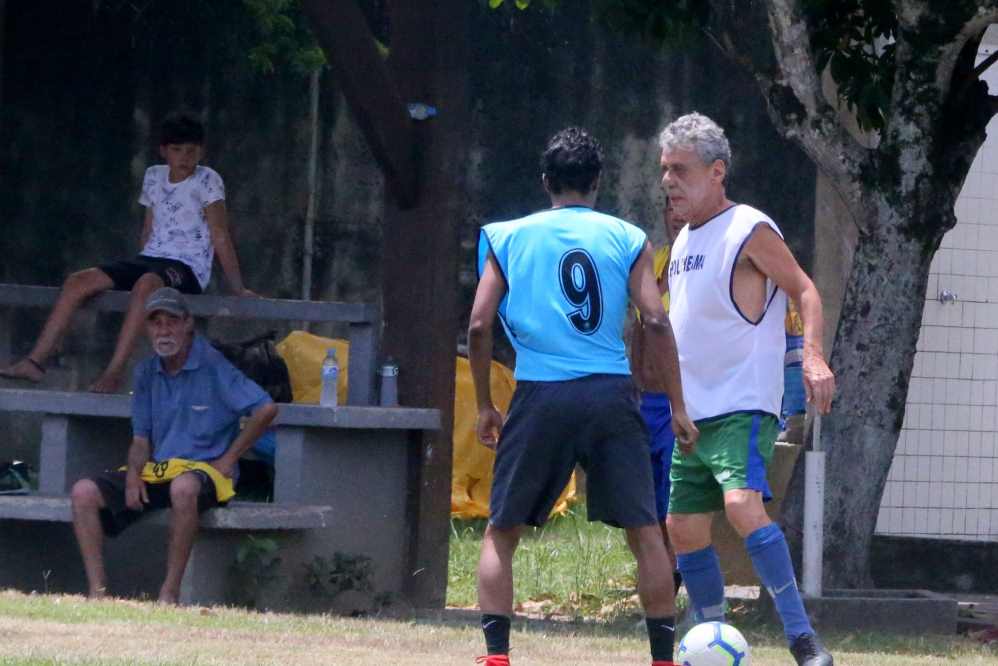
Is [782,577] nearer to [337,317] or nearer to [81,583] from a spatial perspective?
[337,317]

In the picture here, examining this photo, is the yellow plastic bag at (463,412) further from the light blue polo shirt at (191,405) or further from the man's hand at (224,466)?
the man's hand at (224,466)

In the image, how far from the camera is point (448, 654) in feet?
21.5

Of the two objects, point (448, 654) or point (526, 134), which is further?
point (526, 134)

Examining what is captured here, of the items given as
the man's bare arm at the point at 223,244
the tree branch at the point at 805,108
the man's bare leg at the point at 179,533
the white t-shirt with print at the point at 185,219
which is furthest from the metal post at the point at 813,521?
the white t-shirt with print at the point at 185,219

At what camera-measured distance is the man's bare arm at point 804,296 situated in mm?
5777

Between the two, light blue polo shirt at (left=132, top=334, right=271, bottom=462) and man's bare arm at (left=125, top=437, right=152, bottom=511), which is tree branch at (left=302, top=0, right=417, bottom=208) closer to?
light blue polo shirt at (left=132, top=334, right=271, bottom=462)

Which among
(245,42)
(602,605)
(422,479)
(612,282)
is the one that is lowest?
(602,605)

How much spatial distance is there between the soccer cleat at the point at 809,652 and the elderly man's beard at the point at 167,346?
11.8ft

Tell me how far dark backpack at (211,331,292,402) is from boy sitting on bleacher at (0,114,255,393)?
0.70m

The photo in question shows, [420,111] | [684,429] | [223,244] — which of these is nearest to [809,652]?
[684,429]

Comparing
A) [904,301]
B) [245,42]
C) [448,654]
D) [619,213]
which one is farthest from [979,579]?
[245,42]

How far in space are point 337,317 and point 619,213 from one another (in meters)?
4.70

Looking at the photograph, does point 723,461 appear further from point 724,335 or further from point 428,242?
point 428,242

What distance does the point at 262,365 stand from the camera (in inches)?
391
